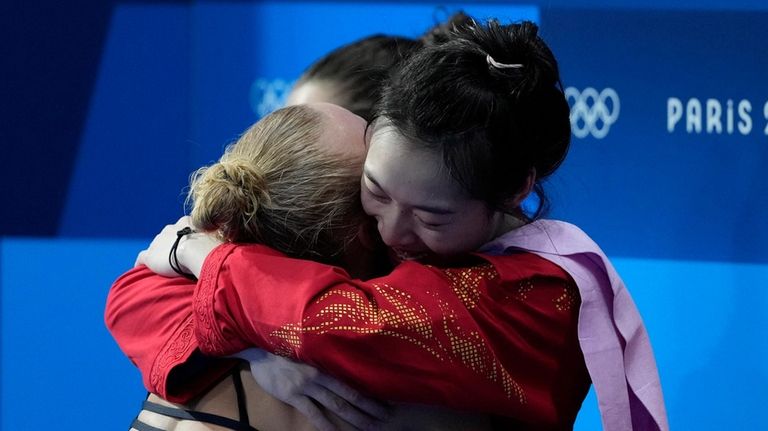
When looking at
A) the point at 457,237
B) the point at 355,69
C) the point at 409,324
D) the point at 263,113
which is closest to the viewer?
the point at 409,324

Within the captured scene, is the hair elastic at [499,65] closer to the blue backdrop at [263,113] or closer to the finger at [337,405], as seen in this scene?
the finger at [337,405]

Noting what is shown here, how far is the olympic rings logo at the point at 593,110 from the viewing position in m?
1.99

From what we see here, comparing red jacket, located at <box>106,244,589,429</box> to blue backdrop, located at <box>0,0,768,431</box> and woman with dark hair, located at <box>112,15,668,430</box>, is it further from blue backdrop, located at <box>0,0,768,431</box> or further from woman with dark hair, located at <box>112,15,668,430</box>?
blue backdrop, located at <box>0,0,768,431</box>

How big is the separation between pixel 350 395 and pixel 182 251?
29 cm

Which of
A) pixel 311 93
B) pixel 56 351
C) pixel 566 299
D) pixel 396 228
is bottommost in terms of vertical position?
pixel 56 351

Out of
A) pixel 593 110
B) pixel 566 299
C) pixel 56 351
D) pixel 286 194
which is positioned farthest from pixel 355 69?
pixel 56 351

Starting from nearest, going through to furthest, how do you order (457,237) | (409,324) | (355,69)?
(409,324)
(457,237)
(355,69)

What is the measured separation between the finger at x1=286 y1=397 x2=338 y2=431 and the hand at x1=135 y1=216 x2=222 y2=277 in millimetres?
194

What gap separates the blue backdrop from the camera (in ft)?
6.10

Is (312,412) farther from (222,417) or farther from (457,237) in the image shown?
(457,237)

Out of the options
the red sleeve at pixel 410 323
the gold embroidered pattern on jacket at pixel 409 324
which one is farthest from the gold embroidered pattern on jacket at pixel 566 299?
the gold embroidered pattern on jacket at pixel 409 324

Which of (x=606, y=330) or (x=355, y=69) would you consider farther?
(x=355, y=69)

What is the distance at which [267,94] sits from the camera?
8.37 ft

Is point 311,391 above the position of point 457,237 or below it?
below
